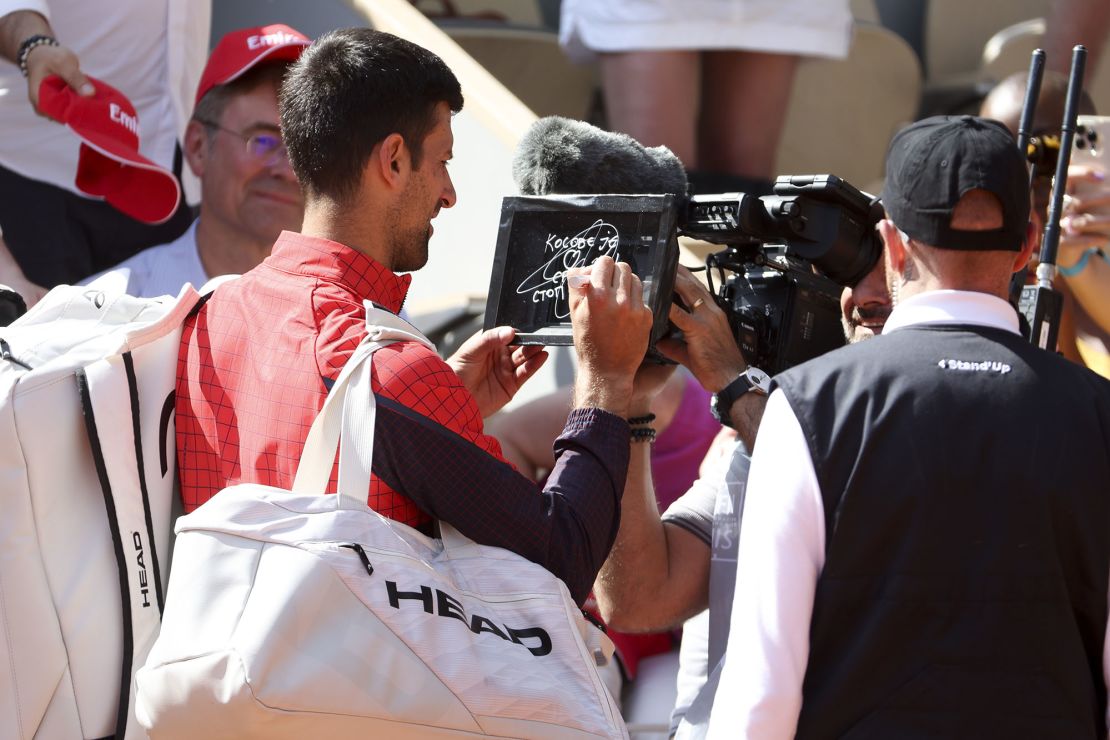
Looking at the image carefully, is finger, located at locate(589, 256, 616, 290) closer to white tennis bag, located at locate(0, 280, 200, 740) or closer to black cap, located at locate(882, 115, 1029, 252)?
black cap, located at locate(882, 115, 1029, 252)

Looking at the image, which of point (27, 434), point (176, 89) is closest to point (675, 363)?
point (27, 434)

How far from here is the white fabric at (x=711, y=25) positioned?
4652 millimetres

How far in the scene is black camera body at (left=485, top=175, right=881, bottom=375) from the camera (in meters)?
2.31

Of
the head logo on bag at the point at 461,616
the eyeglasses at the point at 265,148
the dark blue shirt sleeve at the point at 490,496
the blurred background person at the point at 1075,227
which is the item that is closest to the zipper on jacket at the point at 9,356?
the dark blue shirt sleeve at the point at 490,496

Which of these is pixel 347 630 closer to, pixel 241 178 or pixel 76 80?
pixel 76 80

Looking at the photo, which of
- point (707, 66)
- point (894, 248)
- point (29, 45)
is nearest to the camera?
point (894, 248)

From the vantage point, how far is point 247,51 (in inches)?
147

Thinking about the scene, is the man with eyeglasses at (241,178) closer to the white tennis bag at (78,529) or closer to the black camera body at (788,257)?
the black camera body at (788,257)

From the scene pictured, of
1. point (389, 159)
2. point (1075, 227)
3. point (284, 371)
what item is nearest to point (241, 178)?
point (389, 159)

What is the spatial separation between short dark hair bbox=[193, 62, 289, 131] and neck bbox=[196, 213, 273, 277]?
28 centimetres

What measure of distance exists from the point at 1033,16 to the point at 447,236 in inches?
138

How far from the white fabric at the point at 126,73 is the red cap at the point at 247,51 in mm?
334

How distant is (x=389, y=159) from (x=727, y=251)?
26.0 inches

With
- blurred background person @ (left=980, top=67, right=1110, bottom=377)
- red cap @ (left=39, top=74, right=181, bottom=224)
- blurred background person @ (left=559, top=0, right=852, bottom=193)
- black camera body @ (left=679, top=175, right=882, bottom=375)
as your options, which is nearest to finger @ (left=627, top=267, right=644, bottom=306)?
black camera body @ (left=679, top=175, right=882, bottom=375)
